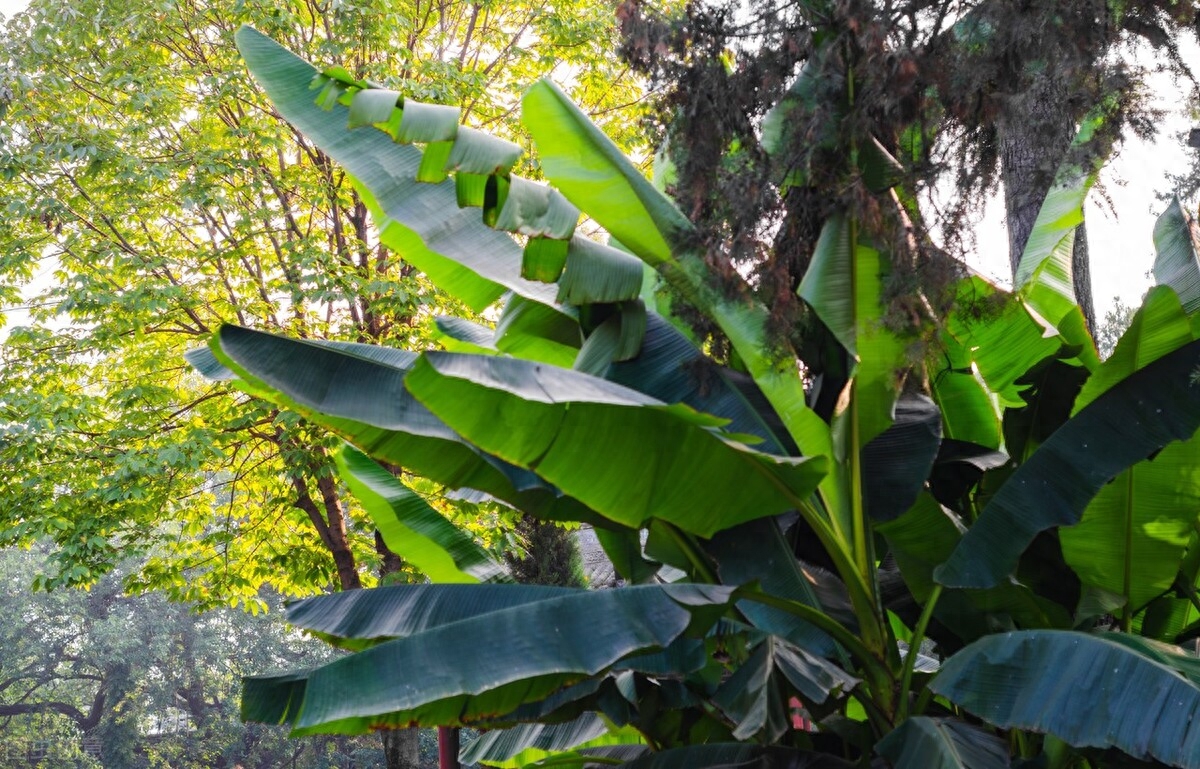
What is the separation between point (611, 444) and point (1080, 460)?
198cm

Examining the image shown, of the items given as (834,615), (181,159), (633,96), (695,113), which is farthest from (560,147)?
(633,96)

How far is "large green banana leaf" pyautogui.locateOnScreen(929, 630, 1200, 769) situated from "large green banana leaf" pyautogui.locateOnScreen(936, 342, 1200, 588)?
15.6 inches

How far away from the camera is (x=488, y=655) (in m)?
3.87

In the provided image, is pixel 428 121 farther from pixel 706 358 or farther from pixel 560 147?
pixel 706 358

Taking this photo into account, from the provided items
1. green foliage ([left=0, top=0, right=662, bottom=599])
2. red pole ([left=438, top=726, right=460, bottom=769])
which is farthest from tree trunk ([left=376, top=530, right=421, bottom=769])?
red pole ([left=438, top=726, right=460, bottom=769])

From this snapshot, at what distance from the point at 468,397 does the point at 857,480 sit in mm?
1982

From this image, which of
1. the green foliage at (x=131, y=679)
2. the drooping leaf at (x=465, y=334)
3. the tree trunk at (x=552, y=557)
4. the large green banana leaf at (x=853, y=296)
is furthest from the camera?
the green foliage at (x=131, y=679)

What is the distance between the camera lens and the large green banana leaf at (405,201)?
5.28 meters

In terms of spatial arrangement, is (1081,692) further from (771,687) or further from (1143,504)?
(1143,504)

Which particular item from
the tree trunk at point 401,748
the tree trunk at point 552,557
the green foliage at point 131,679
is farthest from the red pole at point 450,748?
the green foliage at point 131,679

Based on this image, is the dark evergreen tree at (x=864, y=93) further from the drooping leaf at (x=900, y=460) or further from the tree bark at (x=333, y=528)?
the tree bark at (x=333, y=528)

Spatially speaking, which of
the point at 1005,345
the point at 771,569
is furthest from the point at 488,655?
the point at 1005,345

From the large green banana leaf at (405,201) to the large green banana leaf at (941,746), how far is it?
2473mm

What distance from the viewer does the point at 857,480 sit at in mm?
5059
